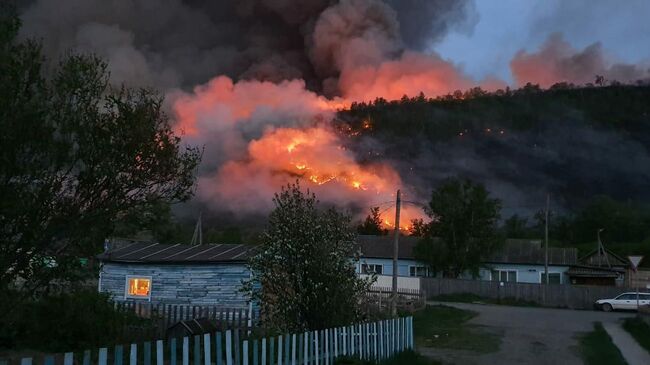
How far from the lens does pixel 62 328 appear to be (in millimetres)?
13797

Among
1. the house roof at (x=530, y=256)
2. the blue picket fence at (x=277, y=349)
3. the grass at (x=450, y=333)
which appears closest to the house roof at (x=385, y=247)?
the house roof at (x=530, y=256)

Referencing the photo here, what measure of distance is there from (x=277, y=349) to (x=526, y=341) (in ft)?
48.8

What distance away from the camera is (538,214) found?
125m

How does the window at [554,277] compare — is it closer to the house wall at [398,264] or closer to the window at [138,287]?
the house wall at [398,264]

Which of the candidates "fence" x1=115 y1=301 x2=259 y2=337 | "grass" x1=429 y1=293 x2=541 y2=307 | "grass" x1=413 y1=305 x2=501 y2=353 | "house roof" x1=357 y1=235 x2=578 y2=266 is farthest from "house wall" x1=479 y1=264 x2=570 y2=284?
"fence" x1=115 y1=301 x2=259 y2=337

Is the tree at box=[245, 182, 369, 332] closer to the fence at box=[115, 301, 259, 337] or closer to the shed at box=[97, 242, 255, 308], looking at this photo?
the fence at box=[115, 301, 259, 337]

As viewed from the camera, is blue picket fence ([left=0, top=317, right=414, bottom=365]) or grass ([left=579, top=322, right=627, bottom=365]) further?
grass ([left=579, top=322, right=627, bottom=365])

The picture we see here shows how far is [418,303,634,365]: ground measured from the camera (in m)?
16.5

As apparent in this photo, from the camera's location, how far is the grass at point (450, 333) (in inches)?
770

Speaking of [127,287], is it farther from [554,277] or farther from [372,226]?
[372,226]

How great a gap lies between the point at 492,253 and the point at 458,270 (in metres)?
3.47

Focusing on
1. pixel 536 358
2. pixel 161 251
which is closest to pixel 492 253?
pixel 161 251

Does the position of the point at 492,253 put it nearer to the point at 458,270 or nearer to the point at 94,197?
the point at 458,270

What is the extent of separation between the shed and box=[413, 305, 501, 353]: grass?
707 centimetres
